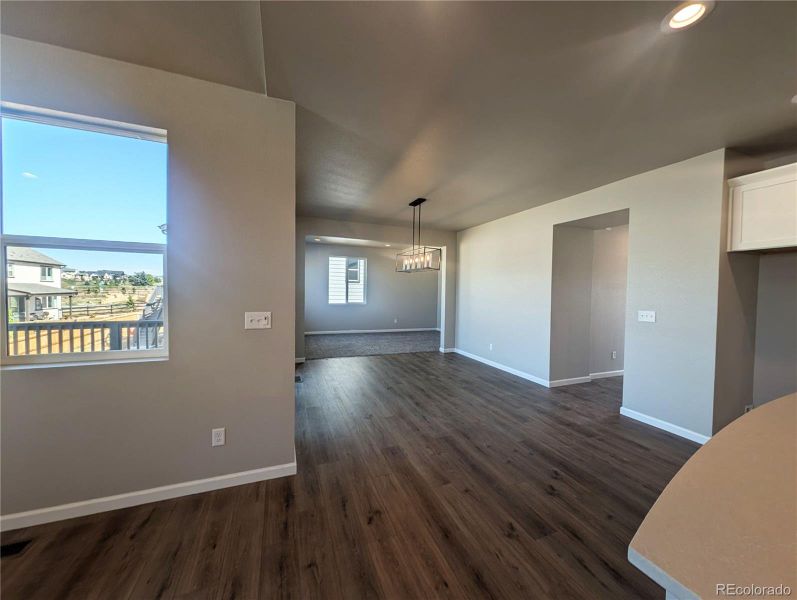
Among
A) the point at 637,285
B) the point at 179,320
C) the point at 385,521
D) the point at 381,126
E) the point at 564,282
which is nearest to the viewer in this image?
the point at 385,521

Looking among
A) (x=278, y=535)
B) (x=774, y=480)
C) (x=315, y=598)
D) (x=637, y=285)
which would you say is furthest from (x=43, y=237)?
(x=637, y=285)

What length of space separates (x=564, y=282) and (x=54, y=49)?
5.14 meters

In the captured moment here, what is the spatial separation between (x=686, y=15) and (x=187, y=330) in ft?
10.3

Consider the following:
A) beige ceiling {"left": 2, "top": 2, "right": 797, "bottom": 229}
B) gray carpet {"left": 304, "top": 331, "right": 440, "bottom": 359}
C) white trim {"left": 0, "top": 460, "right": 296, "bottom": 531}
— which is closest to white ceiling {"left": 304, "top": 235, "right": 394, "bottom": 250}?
gray carpet {"left": 304, "top": 331, "right": 440, "bottom": 359}

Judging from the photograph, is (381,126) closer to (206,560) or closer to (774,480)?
(774,480)

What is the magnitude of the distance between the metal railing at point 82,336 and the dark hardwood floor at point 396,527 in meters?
0.98

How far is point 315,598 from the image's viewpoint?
1.31 metres

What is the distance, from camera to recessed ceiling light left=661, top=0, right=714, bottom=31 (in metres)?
1.31

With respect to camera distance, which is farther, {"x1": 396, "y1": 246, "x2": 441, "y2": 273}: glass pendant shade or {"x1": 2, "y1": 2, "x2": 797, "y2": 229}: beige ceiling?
{"x1": 396, "y1": 246, "x2": 441, "y2": 273}: glass pendant shade

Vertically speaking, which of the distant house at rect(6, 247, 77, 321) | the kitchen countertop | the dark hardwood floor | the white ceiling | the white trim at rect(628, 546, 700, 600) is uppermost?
the white ceiling

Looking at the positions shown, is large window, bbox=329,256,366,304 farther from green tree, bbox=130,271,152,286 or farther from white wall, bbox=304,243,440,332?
green tree, bbox=130,271,152,286

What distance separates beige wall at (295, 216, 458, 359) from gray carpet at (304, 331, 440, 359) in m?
0.76

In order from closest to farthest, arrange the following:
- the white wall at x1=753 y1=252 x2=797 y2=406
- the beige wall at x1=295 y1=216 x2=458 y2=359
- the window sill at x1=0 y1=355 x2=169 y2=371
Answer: the window sill at x1=0 y1=355 x2=169 y2=371, the white wall at x1=753 y1=252 x2=797 y2=406, the beige wall at x1=295 y1=216 x2=458 y2=359

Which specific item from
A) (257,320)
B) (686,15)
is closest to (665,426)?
(686,15)
